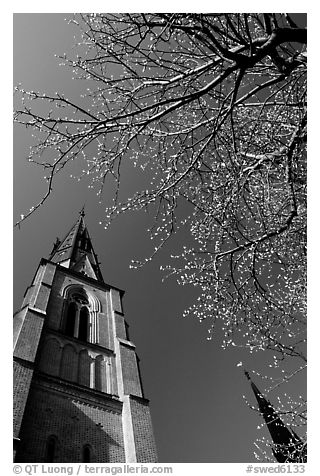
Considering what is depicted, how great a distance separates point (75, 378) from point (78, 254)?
42.1ft

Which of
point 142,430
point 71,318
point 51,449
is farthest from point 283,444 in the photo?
point 71,318

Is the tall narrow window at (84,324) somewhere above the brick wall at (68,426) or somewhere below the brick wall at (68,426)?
above

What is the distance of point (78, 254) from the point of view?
81.5 ft

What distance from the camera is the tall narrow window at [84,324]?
1581 centimetres

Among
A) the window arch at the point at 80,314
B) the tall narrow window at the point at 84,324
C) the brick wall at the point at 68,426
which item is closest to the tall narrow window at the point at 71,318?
the window arch at the point at 80,314

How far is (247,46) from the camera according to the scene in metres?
3.47

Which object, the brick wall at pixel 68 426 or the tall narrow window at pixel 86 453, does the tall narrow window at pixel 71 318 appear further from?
the tall narrow window at pixel 86 453

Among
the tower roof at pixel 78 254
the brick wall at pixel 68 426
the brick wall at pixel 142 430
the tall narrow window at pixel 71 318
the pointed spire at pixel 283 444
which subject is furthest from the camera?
the tower roof at pixel 78 254

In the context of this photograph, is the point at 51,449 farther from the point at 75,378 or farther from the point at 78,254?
the point at 78,254

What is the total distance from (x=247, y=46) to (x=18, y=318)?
501 inches

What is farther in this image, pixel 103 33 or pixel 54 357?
pixel 54 357

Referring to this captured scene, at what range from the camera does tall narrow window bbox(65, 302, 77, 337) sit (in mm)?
15602
